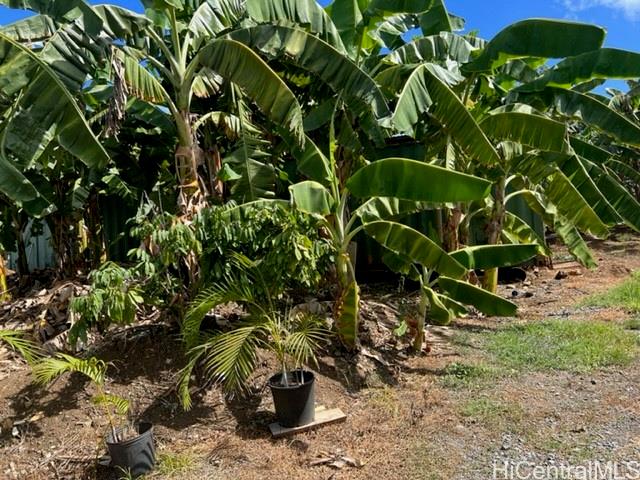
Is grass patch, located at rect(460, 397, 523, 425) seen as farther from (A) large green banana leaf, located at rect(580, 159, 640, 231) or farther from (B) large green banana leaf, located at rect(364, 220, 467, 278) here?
(A) large green banana leaf, located at rect(580, 159, 640, 231)

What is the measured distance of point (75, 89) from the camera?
4.13 meters

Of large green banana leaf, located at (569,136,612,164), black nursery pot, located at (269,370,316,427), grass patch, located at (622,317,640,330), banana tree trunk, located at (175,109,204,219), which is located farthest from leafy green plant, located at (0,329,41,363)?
large green banana leaf, located at (569,136,612,164)

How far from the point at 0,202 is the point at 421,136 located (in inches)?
296

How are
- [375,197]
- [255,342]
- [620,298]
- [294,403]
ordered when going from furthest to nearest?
[620,298], [375,197], [255,342], [294,403]

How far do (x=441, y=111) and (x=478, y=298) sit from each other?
2.19 metres

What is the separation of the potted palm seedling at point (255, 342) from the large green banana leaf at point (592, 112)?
4.70 meters

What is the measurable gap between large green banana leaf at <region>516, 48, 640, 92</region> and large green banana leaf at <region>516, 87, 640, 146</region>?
27cm

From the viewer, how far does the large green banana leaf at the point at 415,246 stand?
447cm

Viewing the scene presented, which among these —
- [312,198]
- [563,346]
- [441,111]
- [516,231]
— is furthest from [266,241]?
[516,231]

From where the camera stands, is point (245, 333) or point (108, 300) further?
point (108, 300)

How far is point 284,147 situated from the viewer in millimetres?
6684

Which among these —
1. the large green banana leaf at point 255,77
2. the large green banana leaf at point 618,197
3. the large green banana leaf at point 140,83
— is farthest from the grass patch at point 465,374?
the large green banana leaf at point 140,83

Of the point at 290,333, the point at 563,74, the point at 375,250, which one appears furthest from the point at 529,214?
the point at 290,333

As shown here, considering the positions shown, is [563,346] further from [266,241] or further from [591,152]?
[591,152]
